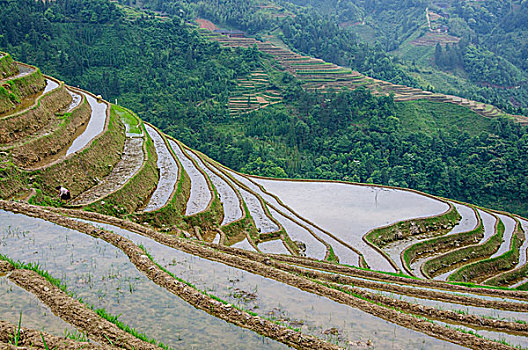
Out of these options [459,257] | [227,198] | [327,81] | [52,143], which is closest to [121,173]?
[52,143]

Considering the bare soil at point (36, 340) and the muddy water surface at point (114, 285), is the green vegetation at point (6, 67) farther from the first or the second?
the bare soil at point (36, 340)

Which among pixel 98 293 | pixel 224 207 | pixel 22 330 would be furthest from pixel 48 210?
pixel 224 207

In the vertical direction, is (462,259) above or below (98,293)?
below

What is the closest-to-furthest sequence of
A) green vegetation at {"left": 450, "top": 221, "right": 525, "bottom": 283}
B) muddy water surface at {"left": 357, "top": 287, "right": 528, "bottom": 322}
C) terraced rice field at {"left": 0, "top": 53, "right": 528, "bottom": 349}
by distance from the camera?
terraced rice field at {"left": 0, "top": 53, "right": 528, "bottom": 349} → muddy water surface at {"left": 357, "top": 287, "right": 528, "bottom": 322} → green vegetation at {"left": 450, "top": 221, "right": 525, "bottom": 283}

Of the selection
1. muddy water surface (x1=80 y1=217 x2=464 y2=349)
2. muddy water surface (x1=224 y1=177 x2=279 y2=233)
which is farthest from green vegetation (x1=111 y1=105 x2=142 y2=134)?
muddy water surface (x1=80 y1=217 x2=464 y2=349)

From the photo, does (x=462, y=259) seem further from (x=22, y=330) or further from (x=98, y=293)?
(x=22, y=330)

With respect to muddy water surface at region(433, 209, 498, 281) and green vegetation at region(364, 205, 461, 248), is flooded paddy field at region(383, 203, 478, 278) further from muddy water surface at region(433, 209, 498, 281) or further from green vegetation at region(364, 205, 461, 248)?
muddy water surface at region(433, 209, 498, 281)
